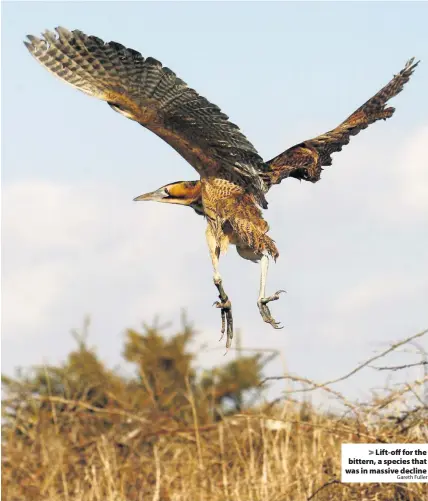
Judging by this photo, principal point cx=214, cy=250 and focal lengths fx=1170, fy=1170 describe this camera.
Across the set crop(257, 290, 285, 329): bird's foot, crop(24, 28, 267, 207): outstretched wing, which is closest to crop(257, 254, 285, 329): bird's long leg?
crop(257, 290, 285, 329): bird's foot

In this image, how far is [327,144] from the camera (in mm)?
5238

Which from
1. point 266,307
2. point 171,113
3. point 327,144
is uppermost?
point 327,144

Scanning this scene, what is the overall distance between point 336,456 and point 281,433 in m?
1.16

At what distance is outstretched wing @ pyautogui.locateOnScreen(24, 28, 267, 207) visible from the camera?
466 centimetres

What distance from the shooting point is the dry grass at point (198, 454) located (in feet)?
21.2

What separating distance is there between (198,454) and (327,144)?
3260 mm

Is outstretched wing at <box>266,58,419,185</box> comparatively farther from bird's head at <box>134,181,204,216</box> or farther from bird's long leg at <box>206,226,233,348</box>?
bird's long leg at <box>206,226,233,348</box>

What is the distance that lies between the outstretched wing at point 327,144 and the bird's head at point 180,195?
33cm

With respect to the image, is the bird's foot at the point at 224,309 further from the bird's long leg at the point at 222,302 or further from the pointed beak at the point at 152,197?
the pointed beak at the point at 152,197

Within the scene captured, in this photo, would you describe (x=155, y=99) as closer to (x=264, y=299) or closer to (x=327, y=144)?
(x=327, y=144)

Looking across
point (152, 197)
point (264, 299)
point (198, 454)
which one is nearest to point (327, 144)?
point (152, 197)

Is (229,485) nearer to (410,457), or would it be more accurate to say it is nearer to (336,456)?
(336,456)

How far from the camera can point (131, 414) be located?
886cm

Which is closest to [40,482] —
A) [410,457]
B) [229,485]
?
[229,485]
